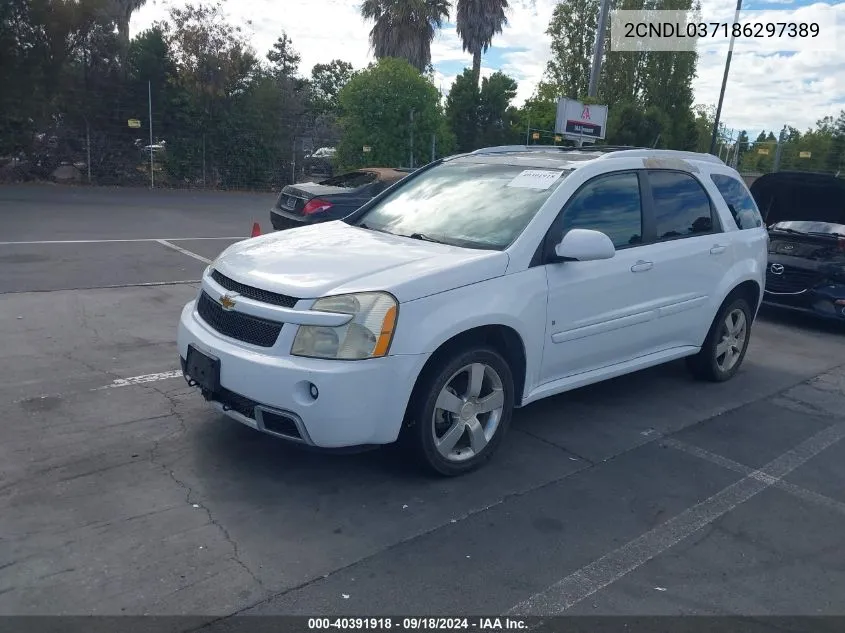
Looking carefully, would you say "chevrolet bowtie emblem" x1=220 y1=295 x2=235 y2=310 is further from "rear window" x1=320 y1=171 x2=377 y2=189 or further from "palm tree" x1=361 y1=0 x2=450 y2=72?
"palm tree" x1=361 y1=0 x2=450 y2=72

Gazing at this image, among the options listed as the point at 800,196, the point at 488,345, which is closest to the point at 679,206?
the point at 488,345

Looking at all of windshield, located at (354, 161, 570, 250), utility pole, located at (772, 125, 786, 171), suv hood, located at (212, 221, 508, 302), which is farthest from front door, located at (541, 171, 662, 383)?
utility pole, located at (772, 125, 786, 171)

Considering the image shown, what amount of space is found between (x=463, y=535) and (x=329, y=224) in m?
2.62

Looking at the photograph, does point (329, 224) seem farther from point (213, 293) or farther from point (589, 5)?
point (589, 5)

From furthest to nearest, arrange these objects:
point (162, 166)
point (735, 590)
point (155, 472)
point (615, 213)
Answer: point (162, 166)
point (615, 213)
point (155, 472)
point (735, 590)

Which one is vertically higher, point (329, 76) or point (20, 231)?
point (329, 76)

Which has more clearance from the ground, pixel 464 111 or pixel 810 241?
pixel 464 111

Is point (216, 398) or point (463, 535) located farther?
point (216, 398)

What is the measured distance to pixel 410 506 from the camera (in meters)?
3.99

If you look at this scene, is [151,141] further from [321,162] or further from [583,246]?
[583,246]

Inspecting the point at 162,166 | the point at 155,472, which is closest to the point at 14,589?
the point at 155,472

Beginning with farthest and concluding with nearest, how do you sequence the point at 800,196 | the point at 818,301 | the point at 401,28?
the point at 401,28
the point at 800,196
the point at 818,301

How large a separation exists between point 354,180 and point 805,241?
7140mm

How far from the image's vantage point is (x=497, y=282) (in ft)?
14.3
